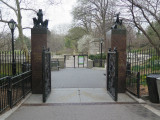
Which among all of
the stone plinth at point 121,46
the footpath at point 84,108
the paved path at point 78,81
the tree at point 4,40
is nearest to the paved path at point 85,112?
the footpath at point 84,108

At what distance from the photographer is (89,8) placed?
82.1 ft

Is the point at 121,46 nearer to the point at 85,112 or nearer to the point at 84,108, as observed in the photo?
the point at 84,108

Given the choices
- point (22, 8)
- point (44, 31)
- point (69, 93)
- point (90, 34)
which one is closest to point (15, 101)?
point (69, 93)

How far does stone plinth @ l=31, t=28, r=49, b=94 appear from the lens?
6949mm

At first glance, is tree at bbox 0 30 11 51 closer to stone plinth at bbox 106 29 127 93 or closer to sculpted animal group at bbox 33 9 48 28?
sculpted animal group at bbox 33 9 48 28

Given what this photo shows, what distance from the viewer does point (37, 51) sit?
23.0 ft

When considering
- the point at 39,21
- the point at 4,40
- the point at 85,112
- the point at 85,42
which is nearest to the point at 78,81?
the point at 39,21

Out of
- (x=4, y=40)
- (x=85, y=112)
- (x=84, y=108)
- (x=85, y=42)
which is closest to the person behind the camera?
(x=85, y=112)

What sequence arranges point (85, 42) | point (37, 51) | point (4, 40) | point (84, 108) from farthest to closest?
point (85, 42)
point (4, 40)
point (37, 51)
point (84, 108)

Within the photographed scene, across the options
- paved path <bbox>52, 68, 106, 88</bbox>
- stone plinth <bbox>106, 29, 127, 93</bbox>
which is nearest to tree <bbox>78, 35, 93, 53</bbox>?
paved path <bbox>52, 68, 106, 88</bbox>

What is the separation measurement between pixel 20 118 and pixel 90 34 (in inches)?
1265

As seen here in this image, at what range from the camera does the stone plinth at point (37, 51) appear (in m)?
6.95

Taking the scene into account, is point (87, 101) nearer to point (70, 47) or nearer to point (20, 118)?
point (20, 118)

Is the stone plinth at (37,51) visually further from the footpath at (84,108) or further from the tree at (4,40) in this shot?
the tree at (4,40)
